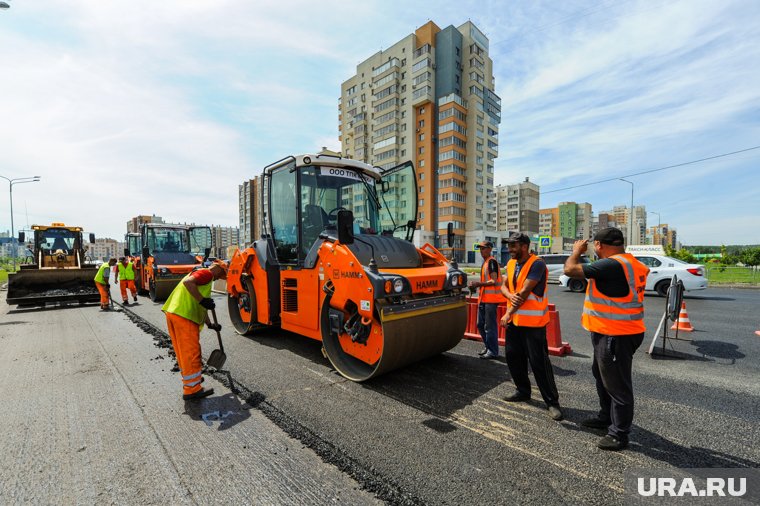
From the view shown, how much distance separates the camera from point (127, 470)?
2.49 metres

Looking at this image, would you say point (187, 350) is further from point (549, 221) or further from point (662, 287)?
point (549, 221)

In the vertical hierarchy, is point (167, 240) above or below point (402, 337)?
above

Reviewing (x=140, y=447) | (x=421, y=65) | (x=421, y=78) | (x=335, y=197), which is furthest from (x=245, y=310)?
(x=421, y=65)

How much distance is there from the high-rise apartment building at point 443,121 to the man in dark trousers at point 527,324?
41.8 meters

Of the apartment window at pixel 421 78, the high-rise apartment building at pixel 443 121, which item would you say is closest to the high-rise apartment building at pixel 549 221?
the high-rise apartment building at pixel 443 121

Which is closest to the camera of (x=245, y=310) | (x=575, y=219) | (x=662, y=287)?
(x=245, y=310)

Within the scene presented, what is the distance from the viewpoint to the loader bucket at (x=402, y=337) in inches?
144

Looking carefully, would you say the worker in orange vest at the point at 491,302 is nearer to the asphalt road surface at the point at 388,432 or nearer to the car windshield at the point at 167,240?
the asphalt road surface at the point at 388,432

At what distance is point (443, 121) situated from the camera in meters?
46.4

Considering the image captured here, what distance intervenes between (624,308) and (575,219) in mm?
111416

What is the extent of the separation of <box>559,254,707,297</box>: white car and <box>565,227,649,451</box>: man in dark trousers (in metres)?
10.5

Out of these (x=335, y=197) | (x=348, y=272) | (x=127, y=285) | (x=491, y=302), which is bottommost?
(x=127, y=285)

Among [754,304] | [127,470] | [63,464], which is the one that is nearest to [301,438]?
[127,470]

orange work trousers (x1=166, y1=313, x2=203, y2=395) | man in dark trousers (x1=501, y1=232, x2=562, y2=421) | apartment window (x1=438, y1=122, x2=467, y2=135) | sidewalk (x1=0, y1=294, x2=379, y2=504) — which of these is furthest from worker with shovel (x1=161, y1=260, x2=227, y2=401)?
apartment window (x1=438, y1=122, x2=467, y2=135)
